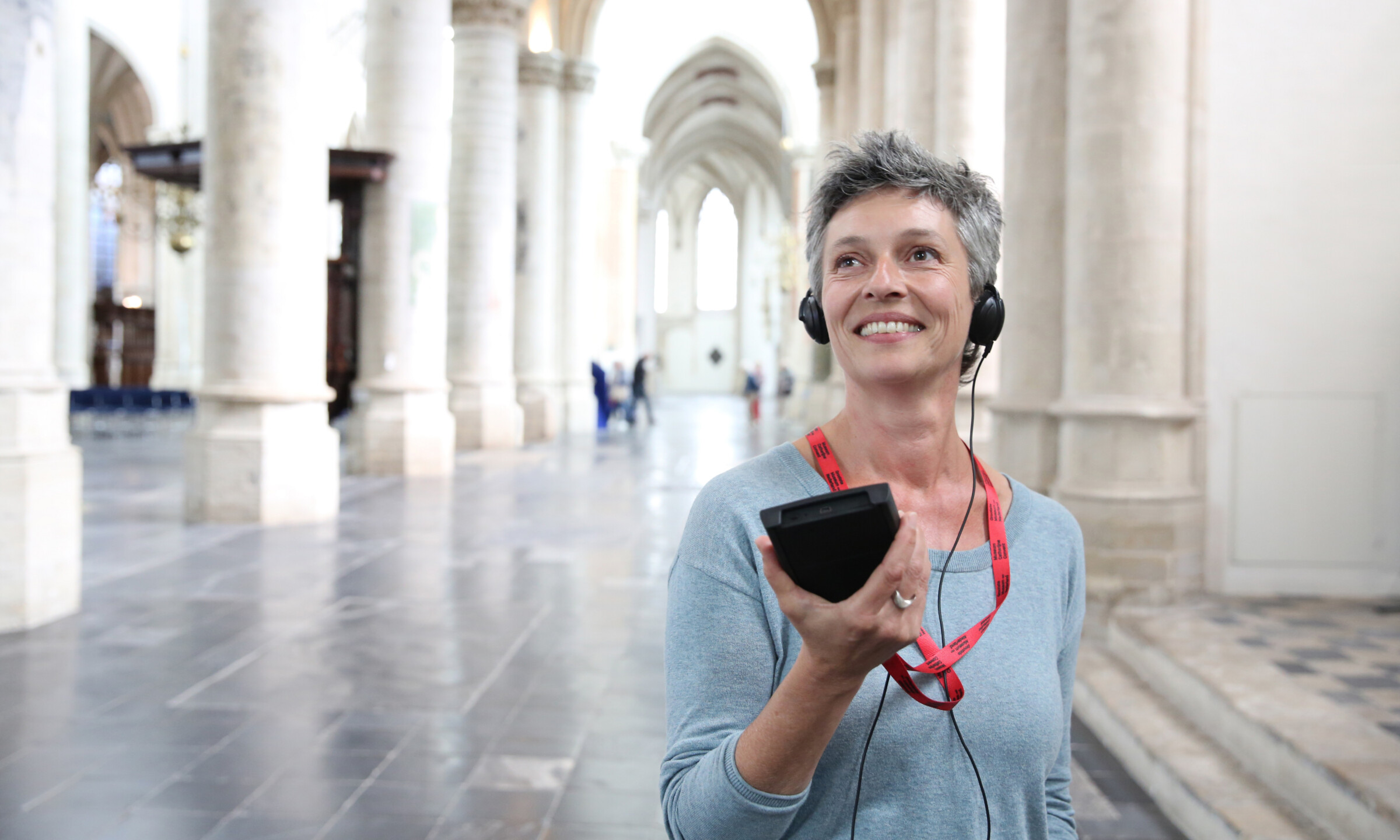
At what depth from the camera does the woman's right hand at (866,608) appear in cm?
105

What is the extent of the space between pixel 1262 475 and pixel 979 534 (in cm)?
488

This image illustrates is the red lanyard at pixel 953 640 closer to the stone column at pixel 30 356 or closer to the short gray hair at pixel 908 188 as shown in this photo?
the short gray hair at pixel 908 188

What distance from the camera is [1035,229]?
6.24m

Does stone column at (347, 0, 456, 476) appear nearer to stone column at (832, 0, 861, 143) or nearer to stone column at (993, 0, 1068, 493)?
stone column at (993, 0, 1068, 493)

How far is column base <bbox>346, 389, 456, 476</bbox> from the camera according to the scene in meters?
13.0

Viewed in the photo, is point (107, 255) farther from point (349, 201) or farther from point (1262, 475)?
point (1262, 475)

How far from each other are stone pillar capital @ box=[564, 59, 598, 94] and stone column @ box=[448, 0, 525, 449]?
5.45 meters

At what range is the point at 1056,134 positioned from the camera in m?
6.19

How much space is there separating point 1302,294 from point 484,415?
12725 millimetres

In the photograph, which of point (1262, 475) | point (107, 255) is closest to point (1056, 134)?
point (1262, 475)

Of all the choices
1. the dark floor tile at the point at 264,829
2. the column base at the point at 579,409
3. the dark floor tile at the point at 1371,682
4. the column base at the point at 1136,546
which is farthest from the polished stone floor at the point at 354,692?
the column base at the point at 579,409

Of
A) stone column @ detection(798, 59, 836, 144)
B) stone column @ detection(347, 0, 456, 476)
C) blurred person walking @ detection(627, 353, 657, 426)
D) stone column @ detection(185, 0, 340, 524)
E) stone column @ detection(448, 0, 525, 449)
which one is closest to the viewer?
stone column @ detection(185, 0, 340, 524)

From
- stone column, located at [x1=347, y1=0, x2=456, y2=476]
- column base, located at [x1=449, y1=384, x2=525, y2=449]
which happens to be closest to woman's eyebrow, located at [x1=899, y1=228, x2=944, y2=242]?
stone column, located at [x1=347, y1=0, x2=456, y2=476]

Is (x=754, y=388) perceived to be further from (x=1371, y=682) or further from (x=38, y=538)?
(x=1371, y=682)
